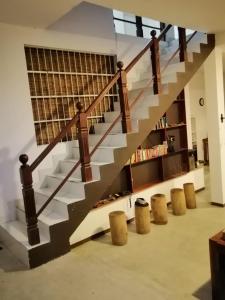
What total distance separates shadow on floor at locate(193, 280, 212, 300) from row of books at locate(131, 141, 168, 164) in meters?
2.18

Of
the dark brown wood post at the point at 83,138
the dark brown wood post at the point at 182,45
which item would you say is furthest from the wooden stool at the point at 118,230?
the dark brown wood post at the point at 182,45

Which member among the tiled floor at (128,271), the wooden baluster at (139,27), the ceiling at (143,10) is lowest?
the tiled floor at (128,271)

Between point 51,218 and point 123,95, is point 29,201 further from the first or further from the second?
point 123,95

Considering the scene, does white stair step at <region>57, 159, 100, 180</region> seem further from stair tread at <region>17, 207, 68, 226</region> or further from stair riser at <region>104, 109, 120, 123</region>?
stair riser at <region>104, 109, 120, 123</region>

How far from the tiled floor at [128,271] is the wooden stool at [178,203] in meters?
0.42

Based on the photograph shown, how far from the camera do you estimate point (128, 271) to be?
2631 millimetres

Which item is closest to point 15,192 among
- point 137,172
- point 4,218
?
point 4,218

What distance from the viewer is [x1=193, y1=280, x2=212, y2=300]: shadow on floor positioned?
215cm

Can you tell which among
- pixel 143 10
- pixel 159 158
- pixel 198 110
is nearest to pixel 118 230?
pixel 159 158

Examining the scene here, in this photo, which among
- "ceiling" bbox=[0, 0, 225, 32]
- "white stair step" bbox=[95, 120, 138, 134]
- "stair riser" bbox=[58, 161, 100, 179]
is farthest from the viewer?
"white stair step" bbox=[95, 120, 138, 134]

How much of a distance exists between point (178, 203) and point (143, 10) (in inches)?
100

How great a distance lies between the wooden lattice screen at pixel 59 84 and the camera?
3814mm

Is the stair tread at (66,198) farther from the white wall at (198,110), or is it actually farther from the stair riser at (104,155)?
the white wall at (198,110)

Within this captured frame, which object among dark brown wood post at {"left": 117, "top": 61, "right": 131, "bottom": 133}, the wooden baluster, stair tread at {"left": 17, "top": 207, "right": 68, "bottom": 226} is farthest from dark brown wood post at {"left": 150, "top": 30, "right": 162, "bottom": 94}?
the wooden baluster
